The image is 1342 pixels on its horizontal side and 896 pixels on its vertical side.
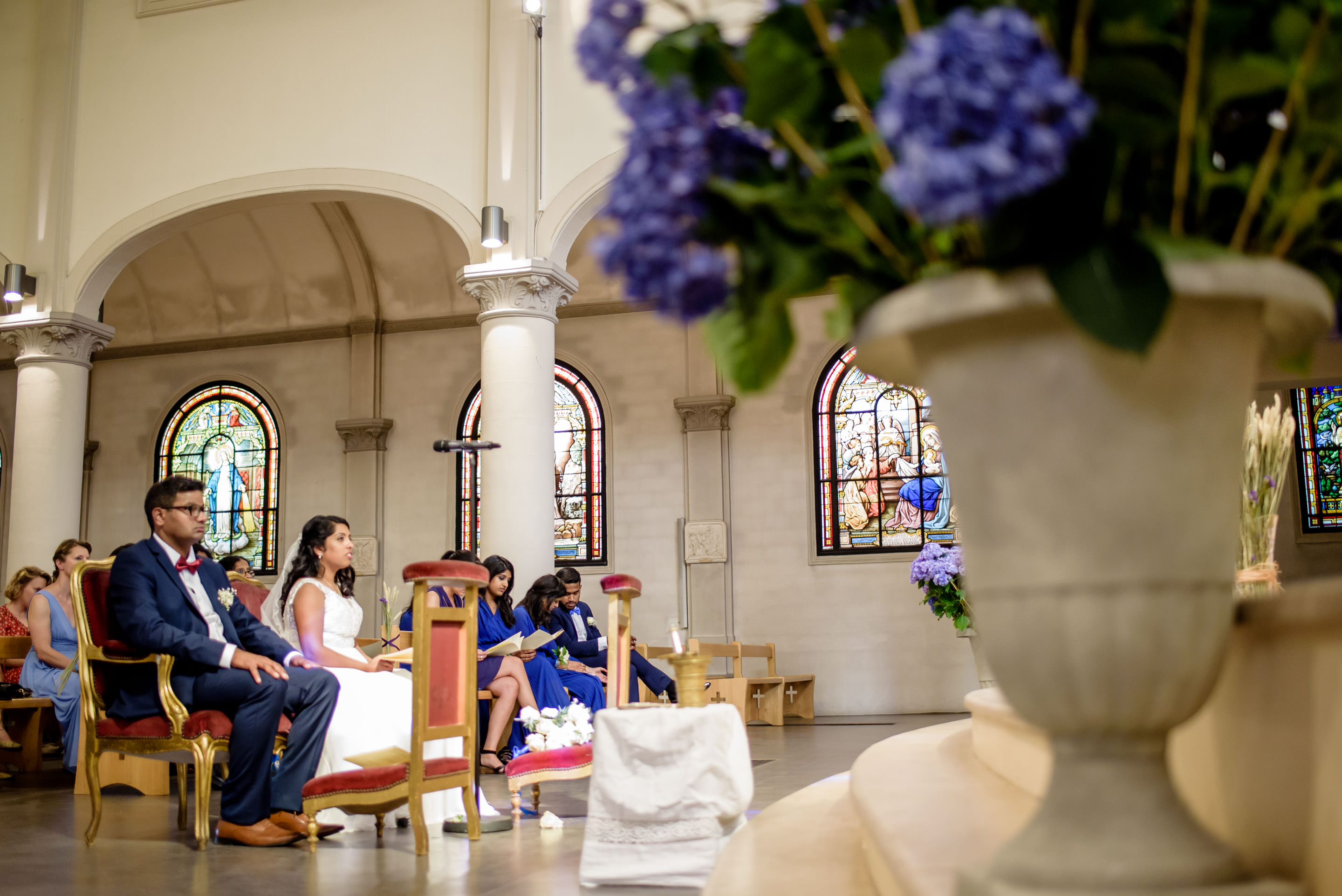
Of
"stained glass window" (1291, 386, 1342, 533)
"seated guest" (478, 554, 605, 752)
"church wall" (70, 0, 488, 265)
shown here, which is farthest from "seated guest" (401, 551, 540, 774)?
"stained glass window" (1291, 386, 1342, 533)

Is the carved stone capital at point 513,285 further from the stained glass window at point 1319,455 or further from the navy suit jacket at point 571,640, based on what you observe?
the stained glass window at point 1319,455

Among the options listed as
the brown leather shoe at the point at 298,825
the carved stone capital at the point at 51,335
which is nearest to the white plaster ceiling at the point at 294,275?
the carved stone capital at the point at 51,335

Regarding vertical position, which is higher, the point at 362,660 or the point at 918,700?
the point at 362,660

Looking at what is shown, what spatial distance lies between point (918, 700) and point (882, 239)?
1238 centimetres

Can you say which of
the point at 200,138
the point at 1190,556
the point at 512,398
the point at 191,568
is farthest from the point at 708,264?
the point at 200,138

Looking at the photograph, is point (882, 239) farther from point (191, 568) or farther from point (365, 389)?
point (365, 389)

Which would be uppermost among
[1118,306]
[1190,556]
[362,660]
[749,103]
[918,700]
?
[749,103]

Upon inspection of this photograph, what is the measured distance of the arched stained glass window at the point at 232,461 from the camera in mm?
14836

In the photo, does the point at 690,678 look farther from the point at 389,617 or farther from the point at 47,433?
the point at 47,433

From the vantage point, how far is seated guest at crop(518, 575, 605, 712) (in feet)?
25.9

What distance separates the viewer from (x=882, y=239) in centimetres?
82

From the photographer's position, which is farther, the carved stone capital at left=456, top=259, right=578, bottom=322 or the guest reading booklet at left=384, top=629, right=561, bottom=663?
the carved stone capital at left=456, top=259, right=578, bottom=322

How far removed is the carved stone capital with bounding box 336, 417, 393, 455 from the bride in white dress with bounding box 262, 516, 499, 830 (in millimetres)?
8345

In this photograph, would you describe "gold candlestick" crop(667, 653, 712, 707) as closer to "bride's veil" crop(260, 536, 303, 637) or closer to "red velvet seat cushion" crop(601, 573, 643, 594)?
"red velvet seat cushion" crop(601, 573, 643, 594)
